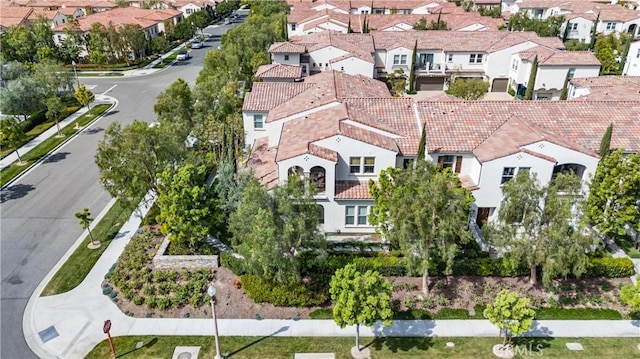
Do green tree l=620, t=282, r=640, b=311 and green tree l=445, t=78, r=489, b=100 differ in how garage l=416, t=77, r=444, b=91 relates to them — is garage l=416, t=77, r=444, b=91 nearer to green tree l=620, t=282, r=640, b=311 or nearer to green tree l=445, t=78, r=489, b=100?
green tree l=445, t=78, r=489, b=100

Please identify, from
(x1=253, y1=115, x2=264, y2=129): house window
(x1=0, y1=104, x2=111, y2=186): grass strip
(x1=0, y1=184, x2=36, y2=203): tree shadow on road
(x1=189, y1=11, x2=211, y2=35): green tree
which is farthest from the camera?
(x1=189, y1=11, x2=211, y2=35): green tree

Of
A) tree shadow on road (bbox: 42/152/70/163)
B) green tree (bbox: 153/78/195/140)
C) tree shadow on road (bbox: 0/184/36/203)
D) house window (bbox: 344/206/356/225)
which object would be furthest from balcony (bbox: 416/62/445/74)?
tree shadow on road (bbox: 0/184/36/203)

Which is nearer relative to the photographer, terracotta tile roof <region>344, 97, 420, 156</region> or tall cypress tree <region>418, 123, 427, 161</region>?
tall cypress tree <region>418, 123, 427, 161</region>

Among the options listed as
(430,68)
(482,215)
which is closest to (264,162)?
(482,215)

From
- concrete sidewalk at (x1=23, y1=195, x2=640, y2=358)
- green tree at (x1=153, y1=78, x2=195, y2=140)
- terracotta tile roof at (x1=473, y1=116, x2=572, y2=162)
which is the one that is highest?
terracotta tile roof at (x1=473, y1=116, x2=572, y2=162)

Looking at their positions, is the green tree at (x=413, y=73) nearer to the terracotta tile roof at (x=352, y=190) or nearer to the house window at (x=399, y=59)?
the house window at (x=399, y=59)

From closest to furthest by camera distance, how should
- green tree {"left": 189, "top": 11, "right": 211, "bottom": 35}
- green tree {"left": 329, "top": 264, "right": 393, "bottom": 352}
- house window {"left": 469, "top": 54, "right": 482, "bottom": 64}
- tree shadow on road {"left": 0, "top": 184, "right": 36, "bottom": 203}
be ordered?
green tree {"left": 329, "top": 264, "right": 393, "bottom": 352} < tree shadow on road {"left": 0, "top": 184, "right": 36, "bottom": 203} < house window {"left": 469, "top": 54, "right": 482, "bottom": 64} < green tree {"left": 189, "top": 11, "right": 211, "bottom": 35}

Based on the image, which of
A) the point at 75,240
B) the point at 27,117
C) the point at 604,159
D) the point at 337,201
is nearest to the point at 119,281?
the point at 75,240

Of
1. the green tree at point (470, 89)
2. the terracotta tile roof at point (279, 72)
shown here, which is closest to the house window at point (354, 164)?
the terracotta tile roof at point (279, 72)
